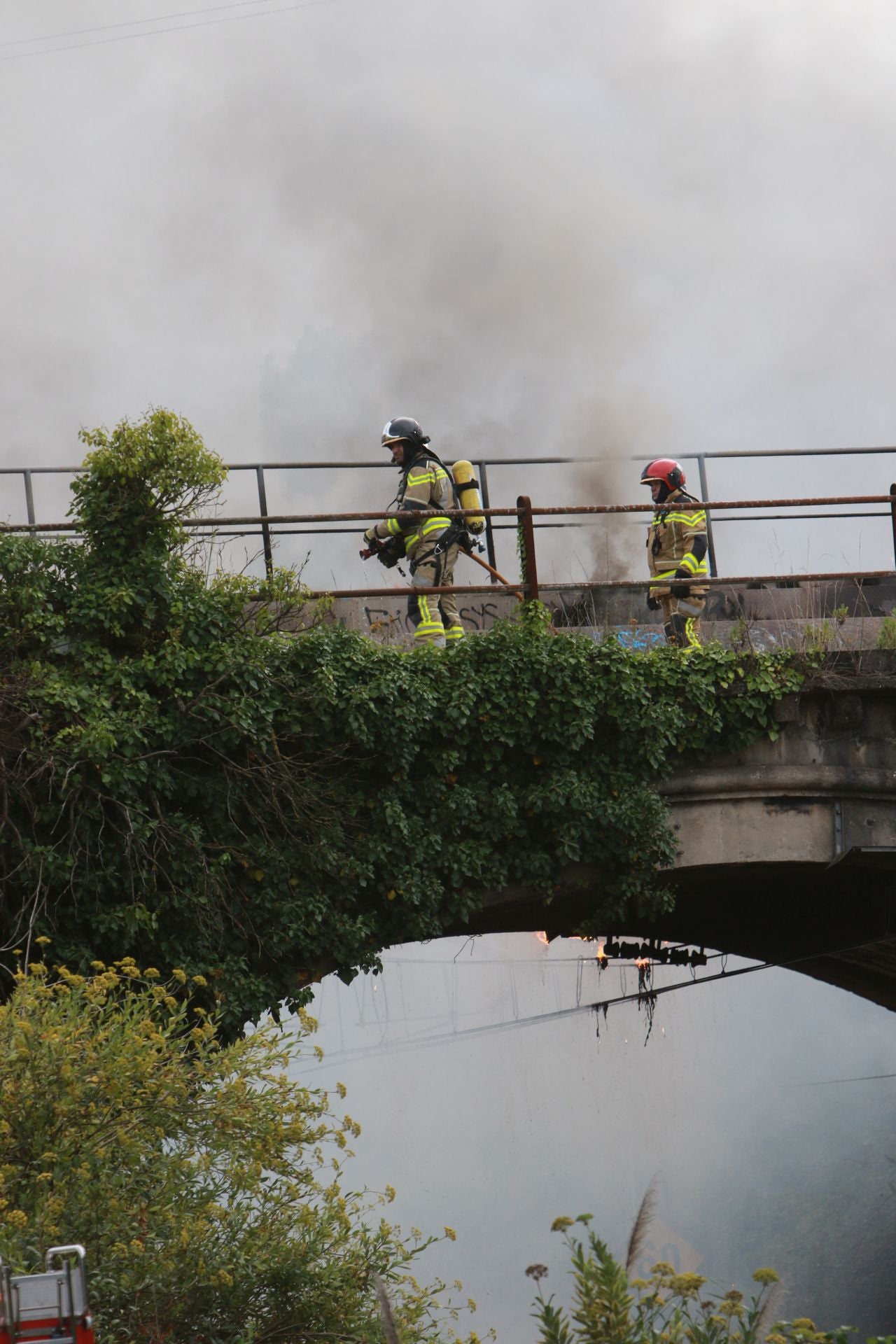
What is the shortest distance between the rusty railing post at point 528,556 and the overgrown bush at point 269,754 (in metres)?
0.20

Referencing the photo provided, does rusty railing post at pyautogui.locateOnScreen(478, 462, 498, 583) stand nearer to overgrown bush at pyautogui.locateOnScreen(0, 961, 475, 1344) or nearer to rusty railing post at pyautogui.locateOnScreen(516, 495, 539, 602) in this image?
rusty railing post at pyautogui.locateOnScreen(516, 495, 539, 602)

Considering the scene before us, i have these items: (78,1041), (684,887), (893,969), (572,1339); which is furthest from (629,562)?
(572,1339)

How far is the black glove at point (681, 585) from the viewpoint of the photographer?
9.09 m

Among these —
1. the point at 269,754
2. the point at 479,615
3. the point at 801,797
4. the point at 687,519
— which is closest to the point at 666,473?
the point at 687,519

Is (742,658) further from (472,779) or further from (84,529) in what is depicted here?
(84,529)

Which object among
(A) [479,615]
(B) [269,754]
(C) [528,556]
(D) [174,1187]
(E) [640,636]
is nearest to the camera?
(D) [174,1187]

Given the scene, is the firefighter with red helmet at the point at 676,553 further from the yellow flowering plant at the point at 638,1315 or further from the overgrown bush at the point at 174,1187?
the yellow flowering plant at the point at 638,1315

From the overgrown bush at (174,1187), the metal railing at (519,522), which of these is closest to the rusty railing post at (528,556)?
the metal railing at (519,522)

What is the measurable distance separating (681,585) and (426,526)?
69.1 inches

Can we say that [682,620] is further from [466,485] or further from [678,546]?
[466,485]

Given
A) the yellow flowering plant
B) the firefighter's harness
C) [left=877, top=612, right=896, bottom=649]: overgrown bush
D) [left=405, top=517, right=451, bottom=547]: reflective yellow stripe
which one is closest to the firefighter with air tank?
[left=405, top=517, right=451, bottom=547]: reflective yellow stripe

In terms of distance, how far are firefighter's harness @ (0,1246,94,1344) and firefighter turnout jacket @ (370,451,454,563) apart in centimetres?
626

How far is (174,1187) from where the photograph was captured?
5156 mm

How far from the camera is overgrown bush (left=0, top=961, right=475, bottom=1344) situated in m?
4.86
